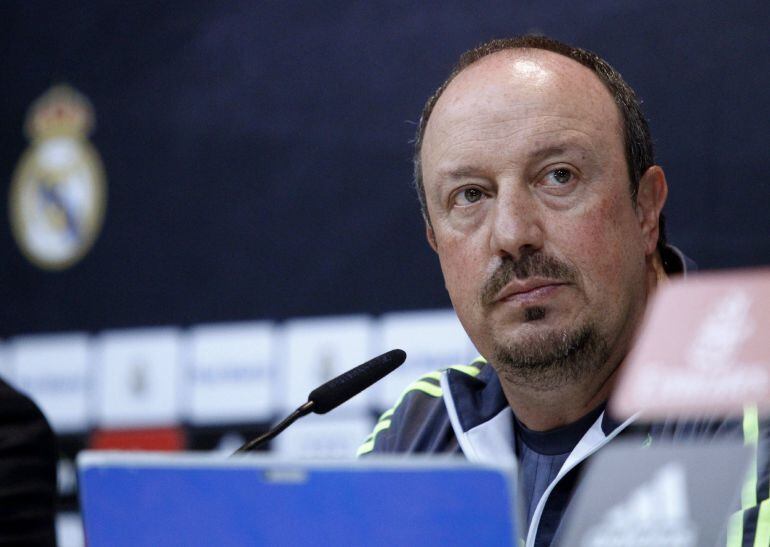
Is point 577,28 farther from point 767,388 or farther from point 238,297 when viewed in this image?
point 767,388

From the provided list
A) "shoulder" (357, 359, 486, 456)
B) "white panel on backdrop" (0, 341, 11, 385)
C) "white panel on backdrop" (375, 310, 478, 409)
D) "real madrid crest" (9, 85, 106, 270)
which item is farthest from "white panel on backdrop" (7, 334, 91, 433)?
"shoulder" (357, 359, 486, 456)

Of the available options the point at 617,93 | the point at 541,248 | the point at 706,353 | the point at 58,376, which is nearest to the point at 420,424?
the point at 541,248

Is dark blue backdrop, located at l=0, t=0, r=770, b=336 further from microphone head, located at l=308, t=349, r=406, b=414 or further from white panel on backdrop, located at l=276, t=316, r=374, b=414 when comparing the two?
microphone head, located at l=308, t=349, r=406, b=414

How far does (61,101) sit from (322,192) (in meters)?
0.80

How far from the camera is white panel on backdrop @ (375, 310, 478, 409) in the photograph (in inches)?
94.4

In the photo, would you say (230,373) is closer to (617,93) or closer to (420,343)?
(420,343)

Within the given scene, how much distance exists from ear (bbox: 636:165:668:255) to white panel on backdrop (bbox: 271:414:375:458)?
103 cm

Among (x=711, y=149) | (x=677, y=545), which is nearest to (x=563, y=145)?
(x=711, y=149)

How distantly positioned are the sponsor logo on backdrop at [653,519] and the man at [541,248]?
844 millimetres

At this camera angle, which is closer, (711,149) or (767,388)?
(767,388)

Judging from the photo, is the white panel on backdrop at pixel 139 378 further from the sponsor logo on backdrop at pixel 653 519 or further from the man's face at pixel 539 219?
the sponsor logo on backdrop at pixel 653 519

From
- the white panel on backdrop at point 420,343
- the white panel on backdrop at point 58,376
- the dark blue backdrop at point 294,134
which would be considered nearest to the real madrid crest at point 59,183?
the dark blue backdrop at point 294,134

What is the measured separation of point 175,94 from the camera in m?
2.77

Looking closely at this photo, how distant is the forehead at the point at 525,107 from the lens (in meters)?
1.53
